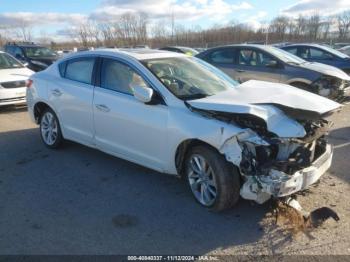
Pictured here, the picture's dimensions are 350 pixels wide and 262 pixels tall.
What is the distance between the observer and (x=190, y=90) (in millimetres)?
4602

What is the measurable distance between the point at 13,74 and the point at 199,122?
25.5 feet

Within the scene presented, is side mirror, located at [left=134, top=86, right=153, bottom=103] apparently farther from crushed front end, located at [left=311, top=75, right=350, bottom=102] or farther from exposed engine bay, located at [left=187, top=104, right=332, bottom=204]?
crushed front end, located at [left=311, top=75, right=350, bottom=102]

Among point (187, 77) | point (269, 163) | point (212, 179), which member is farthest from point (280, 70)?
point (269, 163)

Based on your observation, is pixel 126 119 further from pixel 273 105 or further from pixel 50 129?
pixel 50 129

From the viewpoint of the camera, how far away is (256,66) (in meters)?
9.85

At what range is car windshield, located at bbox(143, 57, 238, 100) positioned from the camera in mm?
4555

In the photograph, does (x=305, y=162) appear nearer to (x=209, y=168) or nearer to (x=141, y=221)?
(x=209, y=168)

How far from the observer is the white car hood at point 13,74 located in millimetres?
9812

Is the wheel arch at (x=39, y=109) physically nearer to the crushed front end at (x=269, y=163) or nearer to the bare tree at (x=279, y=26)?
the crushed front end at (x=269, y=163)

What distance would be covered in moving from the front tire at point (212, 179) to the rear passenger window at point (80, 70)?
2132 mm

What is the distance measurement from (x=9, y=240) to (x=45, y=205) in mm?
754

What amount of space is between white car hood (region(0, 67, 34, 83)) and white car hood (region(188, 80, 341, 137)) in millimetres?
7179

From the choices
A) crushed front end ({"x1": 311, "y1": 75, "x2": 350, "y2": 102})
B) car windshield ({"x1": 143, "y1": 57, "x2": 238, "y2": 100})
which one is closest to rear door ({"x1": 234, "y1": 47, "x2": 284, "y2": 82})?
crushed front end ({"x1": 311, "y1": 75, "x2": 350, "y2": 102})

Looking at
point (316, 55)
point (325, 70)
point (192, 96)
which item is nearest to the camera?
point (192, 96)
